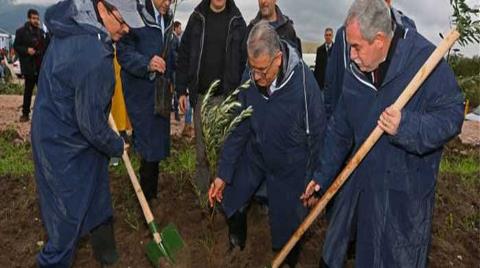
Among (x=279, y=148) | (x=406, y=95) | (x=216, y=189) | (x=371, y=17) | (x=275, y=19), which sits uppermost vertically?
(x=371, y=17)

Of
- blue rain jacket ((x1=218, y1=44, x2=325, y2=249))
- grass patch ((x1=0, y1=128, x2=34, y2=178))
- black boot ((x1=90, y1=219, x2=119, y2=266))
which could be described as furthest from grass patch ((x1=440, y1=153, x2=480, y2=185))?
grass patch ((x1=0, y1=128, x2=34, y2=178))

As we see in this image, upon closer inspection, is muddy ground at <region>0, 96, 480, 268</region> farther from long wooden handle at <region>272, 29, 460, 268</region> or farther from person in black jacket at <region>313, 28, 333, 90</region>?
person in black jacket at <region>313, 28, 333, 90</region>

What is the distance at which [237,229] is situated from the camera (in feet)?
13.3

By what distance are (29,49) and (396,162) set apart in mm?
8012

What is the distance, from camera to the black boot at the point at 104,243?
3.58 m

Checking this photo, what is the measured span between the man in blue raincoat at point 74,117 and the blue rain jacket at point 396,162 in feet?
3.96

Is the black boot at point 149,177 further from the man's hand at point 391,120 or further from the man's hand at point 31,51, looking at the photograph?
the man's hand at point 31,51

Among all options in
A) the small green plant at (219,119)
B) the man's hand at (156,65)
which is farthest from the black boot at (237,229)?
the man's hand at (156,65)

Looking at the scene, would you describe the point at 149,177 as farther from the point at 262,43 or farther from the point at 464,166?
the point at 464,166

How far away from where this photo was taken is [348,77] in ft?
9.46

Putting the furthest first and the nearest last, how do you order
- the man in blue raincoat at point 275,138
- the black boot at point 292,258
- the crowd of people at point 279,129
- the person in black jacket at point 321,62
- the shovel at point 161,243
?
the person in black jacket at point 321,62 → the black boot at point 292,258 → the shovel at point 161,243 → the man in blue raincoat at point 275,138 → the crowd of people at point 279,129

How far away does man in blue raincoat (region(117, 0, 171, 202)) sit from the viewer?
4270 millimetres

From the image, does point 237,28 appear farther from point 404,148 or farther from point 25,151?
point 25,151

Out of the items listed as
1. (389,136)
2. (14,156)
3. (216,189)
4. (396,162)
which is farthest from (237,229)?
(14,156)
